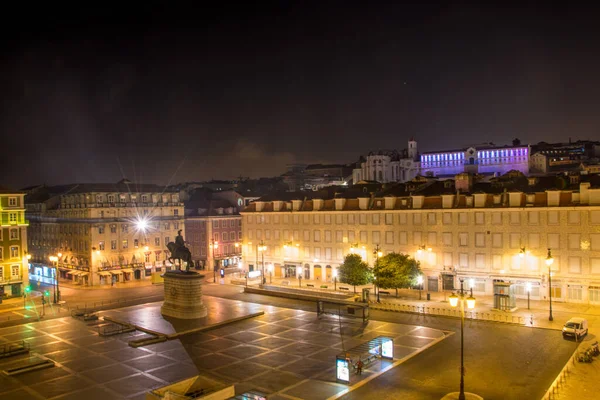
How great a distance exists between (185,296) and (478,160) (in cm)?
14428

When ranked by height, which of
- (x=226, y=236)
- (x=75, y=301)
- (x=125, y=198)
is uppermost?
(x=125, y=198)

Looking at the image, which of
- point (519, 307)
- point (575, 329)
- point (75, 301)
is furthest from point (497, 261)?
point (75, 301)

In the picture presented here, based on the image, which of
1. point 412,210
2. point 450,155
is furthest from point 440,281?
point 450,155

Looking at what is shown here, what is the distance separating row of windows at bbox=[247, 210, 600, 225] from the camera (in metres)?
50.3

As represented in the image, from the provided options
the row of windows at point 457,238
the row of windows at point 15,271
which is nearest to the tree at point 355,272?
the row of windows at point 457,238

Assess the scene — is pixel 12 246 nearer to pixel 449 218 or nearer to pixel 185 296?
pixel 185 296

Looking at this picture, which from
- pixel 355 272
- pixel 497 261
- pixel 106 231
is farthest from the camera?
pixel 106 231

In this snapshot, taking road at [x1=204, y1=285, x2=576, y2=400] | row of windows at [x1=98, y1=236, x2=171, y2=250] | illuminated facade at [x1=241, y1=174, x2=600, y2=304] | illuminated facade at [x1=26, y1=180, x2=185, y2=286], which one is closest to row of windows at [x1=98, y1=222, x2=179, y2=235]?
illuminated facade at [x1=26, y1=180, x2=185, y2=286]

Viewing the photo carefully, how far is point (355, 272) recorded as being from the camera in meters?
56.3

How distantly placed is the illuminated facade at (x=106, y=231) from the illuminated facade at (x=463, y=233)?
56.8ft

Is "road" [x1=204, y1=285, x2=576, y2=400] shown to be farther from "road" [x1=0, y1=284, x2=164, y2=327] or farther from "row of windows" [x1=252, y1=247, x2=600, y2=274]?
"road" [x1=0, y1=284, x2=164, y2=327]

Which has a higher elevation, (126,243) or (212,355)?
(126,243)

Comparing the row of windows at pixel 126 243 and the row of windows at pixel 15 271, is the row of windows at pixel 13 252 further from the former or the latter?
the row of windows at pixel 126 243

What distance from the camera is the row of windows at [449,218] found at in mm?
50312
